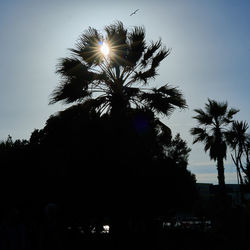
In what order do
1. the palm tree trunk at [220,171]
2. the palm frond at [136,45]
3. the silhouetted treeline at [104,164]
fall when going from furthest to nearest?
the palm tree trunk at [220,171], the palm frond at [136,45], the silhouetted treeline at [104,164]

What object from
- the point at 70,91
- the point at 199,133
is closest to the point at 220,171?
the point at 199,133

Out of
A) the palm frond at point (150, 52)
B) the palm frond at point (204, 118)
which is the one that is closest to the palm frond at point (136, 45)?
the palm frond at point (150, 52)

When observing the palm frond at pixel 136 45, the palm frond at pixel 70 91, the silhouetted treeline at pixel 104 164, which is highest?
the palm frond at pixel 136 45

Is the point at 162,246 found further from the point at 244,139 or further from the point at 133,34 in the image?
the point at 244,139

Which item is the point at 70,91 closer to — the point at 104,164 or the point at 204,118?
the point at 104,164

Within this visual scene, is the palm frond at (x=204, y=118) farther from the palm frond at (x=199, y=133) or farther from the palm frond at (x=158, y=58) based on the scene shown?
the palm frond at (x=158, y=58)

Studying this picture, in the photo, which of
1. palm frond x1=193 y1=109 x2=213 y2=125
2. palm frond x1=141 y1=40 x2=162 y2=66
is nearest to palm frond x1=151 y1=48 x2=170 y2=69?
palm frond x1=141 y1=40 x2=162 y2=66

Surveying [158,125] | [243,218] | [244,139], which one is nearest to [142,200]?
[158,125]

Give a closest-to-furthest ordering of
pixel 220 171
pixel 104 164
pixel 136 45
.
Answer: pixel 104 164, pixel 136 45, pixel 220 171

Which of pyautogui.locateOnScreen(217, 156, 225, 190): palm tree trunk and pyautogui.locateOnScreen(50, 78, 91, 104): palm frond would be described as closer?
pyautogui.locateOnScreen(50, 78, 91, 104): palm frond

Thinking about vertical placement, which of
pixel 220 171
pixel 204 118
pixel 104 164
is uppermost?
pixel 204 118

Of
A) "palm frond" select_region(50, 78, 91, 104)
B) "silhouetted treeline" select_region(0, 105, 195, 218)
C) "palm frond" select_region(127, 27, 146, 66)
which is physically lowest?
"silhouetted treeline" select_region(0, 105, 195, 218)

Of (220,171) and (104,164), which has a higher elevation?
(220,171)

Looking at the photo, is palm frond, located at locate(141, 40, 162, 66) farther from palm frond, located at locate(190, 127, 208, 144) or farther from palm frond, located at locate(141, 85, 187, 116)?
palm frond, located at locate(190, 127, 208, 144)
